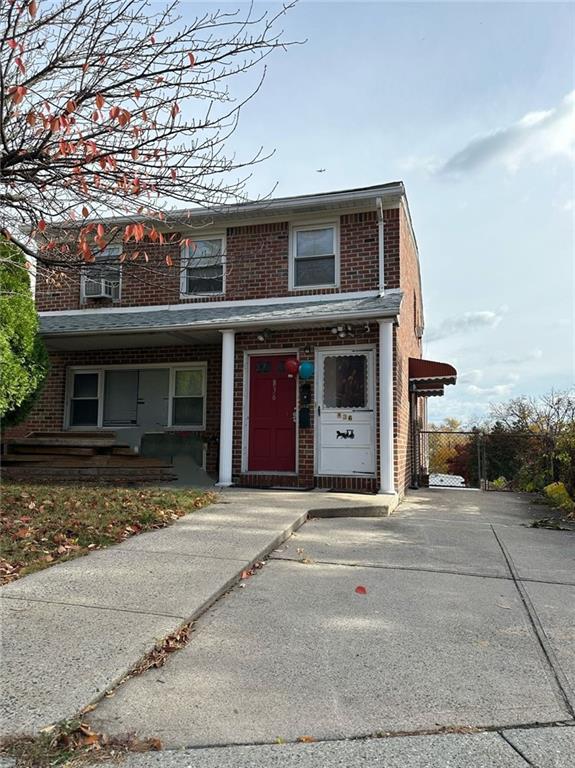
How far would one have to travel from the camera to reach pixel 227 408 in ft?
Result: 32.4

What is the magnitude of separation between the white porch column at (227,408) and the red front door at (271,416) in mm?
603

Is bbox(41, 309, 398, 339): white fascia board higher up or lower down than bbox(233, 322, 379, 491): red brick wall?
higher up

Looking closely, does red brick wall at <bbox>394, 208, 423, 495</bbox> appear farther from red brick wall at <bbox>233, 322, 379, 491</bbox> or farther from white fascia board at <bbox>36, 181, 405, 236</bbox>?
white fascia board at <bbox>36, 181, 405, 236</bbox>

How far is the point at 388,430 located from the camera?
8938mm

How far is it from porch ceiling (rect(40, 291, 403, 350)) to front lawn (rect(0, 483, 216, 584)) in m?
3.06

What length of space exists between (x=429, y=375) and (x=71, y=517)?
25.8 ft

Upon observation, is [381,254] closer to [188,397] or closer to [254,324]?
[254,324]

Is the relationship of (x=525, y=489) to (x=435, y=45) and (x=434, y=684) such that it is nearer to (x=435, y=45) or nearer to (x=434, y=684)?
(x=435, y=45)

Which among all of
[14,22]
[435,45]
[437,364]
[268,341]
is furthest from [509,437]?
[14,22]

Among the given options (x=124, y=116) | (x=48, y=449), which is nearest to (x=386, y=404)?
(x=48, y=449)

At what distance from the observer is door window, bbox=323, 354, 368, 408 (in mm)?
9844

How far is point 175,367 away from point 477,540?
7.33 meters

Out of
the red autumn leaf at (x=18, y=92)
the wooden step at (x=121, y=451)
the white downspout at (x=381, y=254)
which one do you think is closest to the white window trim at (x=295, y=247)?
the white downspout at (x=381, y=254)

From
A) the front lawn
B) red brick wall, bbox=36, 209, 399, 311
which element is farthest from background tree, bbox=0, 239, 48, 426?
the front lawn
